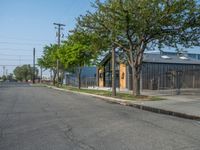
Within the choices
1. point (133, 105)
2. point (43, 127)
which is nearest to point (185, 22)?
point (133, 105)

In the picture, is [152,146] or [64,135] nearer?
[152,146]

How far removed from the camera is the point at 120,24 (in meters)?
25.6

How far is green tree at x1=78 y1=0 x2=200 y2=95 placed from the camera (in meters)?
25.0

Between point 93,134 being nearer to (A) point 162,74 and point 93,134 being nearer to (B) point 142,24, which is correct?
(B) point 142,24

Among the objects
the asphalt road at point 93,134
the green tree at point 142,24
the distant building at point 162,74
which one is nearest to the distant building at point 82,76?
the distant building at point 162,74

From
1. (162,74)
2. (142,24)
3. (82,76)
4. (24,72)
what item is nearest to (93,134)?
(142,24)

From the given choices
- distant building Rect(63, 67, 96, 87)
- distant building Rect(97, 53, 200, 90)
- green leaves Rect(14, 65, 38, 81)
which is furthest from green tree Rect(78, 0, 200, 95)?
green leaves Rect(14, 65, 38, 81)

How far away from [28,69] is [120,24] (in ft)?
495

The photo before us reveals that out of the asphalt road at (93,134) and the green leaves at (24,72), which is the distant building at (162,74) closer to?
the asphalt road at (93,134)

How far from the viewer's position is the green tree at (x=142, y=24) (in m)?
25.0

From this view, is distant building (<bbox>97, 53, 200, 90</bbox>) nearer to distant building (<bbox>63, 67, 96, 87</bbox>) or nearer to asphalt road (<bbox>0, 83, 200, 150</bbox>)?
distant building (<bbox>63, 67, 96, 87</bbox>)

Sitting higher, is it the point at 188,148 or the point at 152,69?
the point at 152,69

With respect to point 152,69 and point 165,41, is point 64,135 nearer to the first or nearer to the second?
point 165,41

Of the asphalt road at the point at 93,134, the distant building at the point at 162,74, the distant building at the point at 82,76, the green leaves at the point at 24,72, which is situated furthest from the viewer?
the green leaves at the point at 24,72
